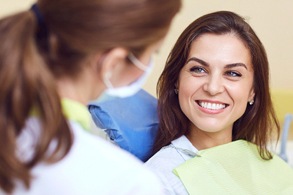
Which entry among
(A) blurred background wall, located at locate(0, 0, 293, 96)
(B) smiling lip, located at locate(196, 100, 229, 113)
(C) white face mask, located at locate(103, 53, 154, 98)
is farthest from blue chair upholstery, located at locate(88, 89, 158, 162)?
(C) white face mask, located at locate(103, 53, 154, 98)

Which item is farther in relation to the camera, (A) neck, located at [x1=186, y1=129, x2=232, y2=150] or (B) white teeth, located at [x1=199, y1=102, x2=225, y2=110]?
(A) neck, located at [x1=186, y1=129, x2=232, y2=150]

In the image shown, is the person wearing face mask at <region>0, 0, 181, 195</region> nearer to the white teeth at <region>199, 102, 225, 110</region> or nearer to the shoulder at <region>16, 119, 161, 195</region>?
the shoulder at <region>16, 119, 161, 195</region>

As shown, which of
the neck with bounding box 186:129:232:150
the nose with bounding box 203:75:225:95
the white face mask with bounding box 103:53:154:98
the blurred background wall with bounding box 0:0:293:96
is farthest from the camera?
the blurred background wall with bounding box 0:0:293:96

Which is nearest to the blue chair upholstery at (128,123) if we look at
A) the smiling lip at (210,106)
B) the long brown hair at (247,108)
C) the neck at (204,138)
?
the long brown hair at (247,108)

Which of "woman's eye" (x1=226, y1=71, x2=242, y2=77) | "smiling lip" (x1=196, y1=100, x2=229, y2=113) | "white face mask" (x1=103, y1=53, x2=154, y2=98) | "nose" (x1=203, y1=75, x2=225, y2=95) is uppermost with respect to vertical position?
"white face mask" (x1=103, y1=53, x2=154, y2=98)

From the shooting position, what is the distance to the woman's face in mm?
1331

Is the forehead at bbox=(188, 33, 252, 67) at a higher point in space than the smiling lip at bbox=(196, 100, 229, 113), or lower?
higher

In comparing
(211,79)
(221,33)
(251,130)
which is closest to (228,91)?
(211,79)

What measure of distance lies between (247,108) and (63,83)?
922 millimetres

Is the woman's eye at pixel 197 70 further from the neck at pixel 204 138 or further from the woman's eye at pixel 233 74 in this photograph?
the neck at pixel 204 138

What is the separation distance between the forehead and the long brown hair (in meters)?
0.01

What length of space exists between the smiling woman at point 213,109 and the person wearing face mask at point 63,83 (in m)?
0.60

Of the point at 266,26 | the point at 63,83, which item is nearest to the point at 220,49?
the point at 63,83

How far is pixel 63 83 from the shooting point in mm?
729
